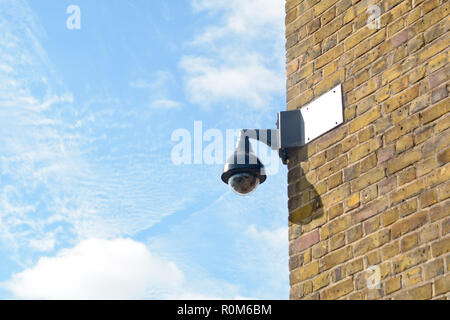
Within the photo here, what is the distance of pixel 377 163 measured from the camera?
19.0ft

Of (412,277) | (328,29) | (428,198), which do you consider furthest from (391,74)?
(412,277)

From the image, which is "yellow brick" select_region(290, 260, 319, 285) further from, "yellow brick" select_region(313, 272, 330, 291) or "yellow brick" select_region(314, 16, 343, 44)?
"yellow brick" select_region(314, 16, 343, 44)

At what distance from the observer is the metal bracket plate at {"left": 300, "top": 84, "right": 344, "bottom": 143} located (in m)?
6.24

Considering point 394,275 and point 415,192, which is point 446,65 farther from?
point 394,275

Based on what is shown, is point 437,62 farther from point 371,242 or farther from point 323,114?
point 371,242

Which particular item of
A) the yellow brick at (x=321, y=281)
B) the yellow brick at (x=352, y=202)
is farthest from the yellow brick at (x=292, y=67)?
the yellow brick at (x=321, y=281)

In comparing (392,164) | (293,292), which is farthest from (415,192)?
(293,292)

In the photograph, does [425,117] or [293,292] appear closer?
[425,117]

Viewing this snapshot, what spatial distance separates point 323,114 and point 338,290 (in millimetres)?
1260

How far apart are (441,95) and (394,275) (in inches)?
43.1

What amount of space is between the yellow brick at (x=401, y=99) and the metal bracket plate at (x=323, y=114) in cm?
40

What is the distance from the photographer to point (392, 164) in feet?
18.6

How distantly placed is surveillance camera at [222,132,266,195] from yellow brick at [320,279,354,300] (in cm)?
104

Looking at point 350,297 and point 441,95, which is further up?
point 441,95
